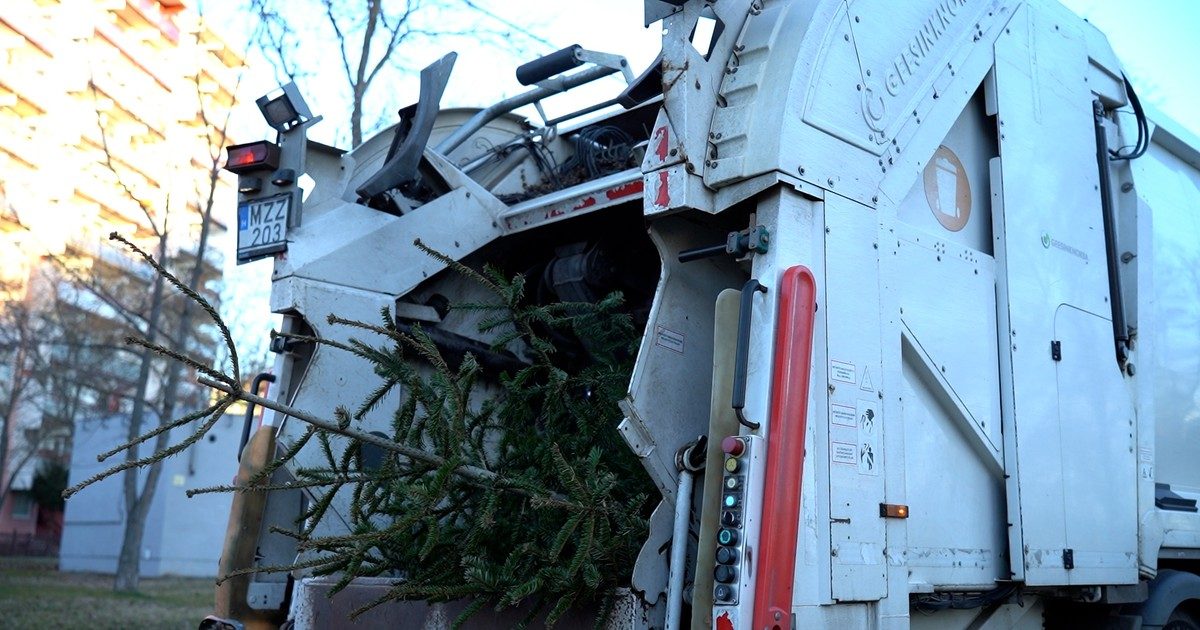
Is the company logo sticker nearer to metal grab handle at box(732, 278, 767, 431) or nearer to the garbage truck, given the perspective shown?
the garbage truck

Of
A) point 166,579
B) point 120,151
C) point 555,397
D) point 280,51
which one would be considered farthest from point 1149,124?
point 120,151

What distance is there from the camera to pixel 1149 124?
456 centimetres

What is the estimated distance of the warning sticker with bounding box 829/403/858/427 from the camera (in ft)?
9.62

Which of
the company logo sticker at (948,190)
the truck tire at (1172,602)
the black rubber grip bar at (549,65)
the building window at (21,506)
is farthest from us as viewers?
the building window at (21,506)

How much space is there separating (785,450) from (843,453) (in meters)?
0.27

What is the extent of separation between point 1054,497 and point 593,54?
2.60 meters

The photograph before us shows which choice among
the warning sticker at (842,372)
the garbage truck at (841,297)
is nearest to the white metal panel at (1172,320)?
the garbage truck at (841,297)

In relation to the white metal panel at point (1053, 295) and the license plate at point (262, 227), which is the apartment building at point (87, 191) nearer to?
the license plate at point (262, 227)

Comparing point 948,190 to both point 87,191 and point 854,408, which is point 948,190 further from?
point 87,191

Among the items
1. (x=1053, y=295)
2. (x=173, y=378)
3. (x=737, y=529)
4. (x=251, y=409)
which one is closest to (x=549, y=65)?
(x=251, y=409)

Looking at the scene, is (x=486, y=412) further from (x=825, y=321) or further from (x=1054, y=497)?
(x=1054, y=497)

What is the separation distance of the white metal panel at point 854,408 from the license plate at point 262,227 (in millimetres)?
2108

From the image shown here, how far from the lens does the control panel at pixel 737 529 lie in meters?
2.64

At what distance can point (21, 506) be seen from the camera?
140 ft
